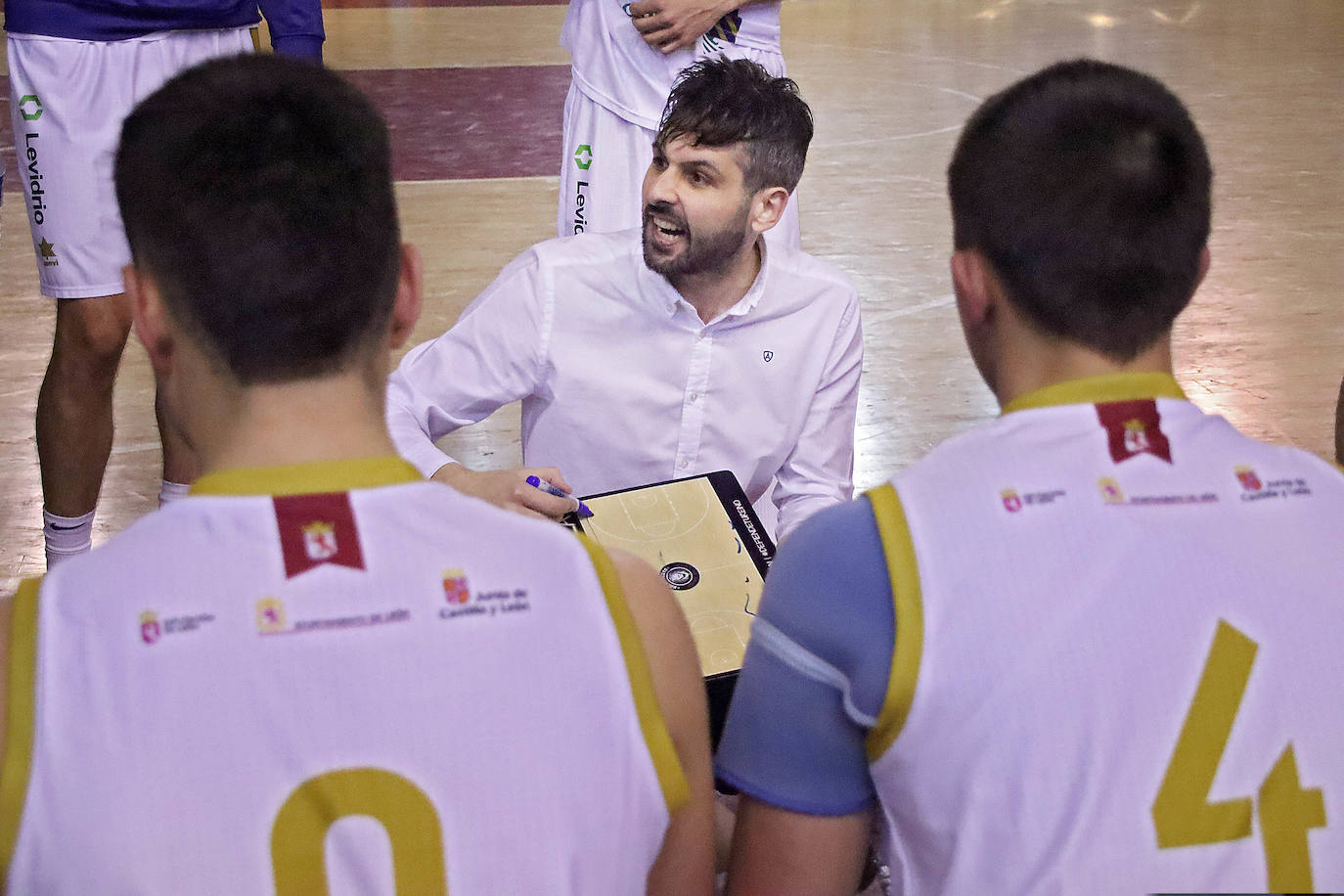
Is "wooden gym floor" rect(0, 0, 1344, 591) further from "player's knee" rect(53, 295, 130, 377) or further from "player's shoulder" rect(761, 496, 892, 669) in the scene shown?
"player's shoulder" rect(761, 496, 892, 669)

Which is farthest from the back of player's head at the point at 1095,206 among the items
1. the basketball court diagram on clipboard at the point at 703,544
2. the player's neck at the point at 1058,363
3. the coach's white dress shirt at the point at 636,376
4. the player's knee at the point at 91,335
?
the player's knee at the point at 91,335

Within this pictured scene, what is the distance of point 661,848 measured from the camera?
1271mm

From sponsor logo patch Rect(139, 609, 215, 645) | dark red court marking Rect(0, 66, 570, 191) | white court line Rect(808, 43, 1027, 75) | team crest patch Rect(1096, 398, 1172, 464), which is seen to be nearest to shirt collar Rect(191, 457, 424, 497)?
sponsor logo patch Rect(139, 609, 215, 645)

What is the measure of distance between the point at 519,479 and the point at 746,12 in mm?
1766

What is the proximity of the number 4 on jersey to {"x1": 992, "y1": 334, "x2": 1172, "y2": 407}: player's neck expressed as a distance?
0.82ft

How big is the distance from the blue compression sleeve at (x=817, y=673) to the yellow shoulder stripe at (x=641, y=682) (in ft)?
0.48

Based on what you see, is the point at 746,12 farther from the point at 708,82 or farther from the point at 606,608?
the point at 606,608

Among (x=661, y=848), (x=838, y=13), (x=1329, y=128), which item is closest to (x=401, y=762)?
(x=661, y=848)

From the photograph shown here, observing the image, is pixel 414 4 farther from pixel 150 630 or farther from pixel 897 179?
pixel 150 630

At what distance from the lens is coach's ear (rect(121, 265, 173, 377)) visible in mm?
1200

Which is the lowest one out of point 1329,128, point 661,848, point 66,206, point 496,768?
point 1329,128

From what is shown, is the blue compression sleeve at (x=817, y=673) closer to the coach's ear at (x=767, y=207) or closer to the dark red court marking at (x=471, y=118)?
the coach's ear at (x=767, y=207)

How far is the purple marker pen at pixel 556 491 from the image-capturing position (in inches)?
78.0

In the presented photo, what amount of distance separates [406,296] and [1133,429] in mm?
638
